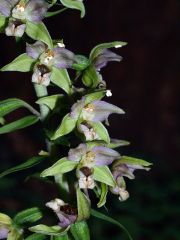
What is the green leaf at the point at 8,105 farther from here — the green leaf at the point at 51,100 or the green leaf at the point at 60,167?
the green leaf at the point at 60,167

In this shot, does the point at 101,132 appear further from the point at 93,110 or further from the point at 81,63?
the point at 81,63

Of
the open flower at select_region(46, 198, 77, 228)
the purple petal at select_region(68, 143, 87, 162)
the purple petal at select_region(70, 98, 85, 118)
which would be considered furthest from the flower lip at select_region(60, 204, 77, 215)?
the purple petal at select_region(70, 98, 85, 118)

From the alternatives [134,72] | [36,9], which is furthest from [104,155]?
[134,72]

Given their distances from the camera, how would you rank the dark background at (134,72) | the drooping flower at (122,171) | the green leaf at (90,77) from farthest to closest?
the dark background at (134,72) < the drooping flower at (122,171) < the green leaf at (90,77)

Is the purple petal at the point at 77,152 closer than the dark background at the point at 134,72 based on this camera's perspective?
Yes

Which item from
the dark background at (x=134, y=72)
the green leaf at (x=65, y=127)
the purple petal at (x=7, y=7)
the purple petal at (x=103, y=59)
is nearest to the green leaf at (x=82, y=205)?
the green leaf at (x=65, y=127)

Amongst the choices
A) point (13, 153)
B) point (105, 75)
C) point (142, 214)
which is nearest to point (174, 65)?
point (105, 75)
